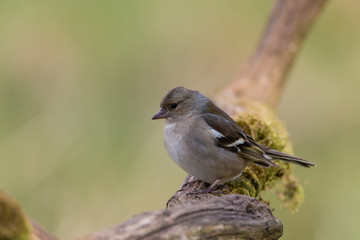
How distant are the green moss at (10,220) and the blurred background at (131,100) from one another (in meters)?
3.45

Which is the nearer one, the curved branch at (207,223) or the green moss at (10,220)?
the green moss at (10,220)

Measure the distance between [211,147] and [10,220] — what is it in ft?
7.24

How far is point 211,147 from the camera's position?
13.9 ft

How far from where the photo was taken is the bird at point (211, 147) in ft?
13.4

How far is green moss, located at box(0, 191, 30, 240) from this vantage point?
2.24m

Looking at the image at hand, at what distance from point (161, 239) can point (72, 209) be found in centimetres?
368

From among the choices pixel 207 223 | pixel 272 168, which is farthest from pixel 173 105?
pixel 207 223

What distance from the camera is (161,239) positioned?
96.8 inches

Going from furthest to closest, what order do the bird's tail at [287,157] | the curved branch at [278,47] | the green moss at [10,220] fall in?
the curved branch at [278,47]
the bird's tail at [287,157]
the green moss at [10,220]

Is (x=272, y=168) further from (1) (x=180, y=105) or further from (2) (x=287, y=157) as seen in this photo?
(1) (x=180, y=105)

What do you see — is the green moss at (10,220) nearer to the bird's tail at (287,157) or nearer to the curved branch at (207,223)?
the curved branch at (207,223)

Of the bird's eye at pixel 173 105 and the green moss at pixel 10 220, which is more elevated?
the bird's eye at pixel 173 105

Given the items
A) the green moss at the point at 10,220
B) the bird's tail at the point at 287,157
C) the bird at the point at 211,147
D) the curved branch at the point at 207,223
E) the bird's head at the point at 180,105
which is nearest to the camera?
the green moss at the point at 10,220

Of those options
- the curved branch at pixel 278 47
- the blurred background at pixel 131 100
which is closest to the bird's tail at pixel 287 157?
the curved branch at pixel 278 47
